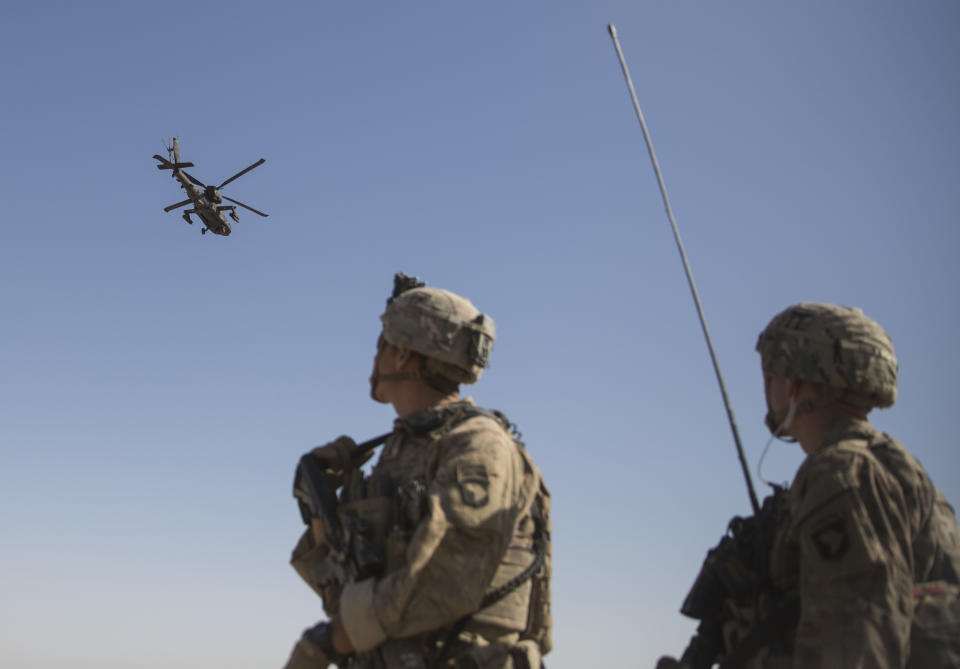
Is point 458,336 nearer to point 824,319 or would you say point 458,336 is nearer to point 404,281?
point 404,281

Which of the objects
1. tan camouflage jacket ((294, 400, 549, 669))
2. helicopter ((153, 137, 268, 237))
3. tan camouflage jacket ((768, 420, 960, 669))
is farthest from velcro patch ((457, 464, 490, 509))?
helicopter ((153, 137, 268, 237))

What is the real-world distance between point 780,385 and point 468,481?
1.94 meters

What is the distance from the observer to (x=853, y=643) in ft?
14.3

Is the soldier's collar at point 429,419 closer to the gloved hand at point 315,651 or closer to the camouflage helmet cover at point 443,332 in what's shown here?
the camouflage helmet cover at point 443,332

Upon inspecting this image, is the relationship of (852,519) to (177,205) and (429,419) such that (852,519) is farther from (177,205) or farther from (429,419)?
(177,205)

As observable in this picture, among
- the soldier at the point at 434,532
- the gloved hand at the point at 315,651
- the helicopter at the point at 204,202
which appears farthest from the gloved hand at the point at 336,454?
the helicopter at the point at 204,202

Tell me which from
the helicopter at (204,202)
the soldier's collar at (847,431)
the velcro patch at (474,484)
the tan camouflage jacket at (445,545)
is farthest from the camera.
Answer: the helicopter at (204,202)

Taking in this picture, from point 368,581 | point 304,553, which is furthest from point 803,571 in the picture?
point 304,553

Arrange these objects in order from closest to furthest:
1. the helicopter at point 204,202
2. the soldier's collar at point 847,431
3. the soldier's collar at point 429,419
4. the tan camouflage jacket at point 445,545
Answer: the tan camouflage jacket at point 445,545
the soldier's collar at point 847,431
the soldier's collar at point 429,419
the helicopter at point 204,202

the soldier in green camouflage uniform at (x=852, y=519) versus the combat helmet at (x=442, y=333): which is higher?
the combat helmet at (x=442, y=333)

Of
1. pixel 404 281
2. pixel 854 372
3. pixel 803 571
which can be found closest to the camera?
pixel 803 571

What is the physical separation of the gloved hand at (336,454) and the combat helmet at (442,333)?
70cm

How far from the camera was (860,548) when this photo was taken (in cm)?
455

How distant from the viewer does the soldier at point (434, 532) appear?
480cm
